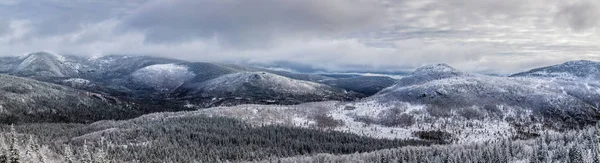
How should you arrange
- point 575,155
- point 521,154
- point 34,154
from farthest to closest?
Result: point 521,154 < point 575,155 < point 34,154

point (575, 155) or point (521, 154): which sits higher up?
point (575, 155)

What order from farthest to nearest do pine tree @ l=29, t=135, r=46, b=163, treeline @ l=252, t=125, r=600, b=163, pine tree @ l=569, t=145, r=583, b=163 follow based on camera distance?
treeline @ l=252, t=125, r=600, b=163 → pine tree @ l=569, t=145, r=583, b=163 → pine tree @ l=29, t=135, r=46, b=163

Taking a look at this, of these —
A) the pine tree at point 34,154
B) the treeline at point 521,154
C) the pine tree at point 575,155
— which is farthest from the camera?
the treeline at point 521,154

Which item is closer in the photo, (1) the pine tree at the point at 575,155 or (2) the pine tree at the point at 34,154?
(2) the pine tree at the point at 34,154

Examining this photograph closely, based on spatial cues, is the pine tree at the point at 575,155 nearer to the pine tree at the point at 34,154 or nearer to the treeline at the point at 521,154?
the treeline at the point at 521,154

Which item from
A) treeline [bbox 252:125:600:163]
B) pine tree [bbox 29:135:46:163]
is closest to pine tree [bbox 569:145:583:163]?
treeline [bbox 252:125:600:163]

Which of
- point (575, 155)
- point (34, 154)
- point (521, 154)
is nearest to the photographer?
point (34, 154)

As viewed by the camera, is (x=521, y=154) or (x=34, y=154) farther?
(x=521, y=154)

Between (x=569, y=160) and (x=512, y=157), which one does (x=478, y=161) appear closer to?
(x=512, y=157)

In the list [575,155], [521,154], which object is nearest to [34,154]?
[521,154]

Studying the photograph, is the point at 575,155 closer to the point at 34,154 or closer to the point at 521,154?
the point at 521,154

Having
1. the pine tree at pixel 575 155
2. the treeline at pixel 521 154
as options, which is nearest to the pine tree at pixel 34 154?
the treeline at pixel 521 154

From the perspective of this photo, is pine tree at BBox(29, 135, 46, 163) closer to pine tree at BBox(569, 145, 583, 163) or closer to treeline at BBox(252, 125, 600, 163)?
treeline at BBox(252, 125, 600, 163)
